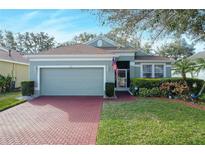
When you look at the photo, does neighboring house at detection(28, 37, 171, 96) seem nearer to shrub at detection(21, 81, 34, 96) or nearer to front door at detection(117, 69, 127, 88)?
shrub at detection(21, 81, 34, 96)

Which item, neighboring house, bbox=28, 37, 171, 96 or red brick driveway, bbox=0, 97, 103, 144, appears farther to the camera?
neighboring house, bbox=28, 37, 171, 96

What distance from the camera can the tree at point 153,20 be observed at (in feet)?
27.0

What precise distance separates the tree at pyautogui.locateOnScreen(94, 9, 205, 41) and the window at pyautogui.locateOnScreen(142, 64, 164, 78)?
10.2 metres

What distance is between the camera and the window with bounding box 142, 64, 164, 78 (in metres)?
20.0

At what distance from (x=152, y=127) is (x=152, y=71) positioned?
13.4 m

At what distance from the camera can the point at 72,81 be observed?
15.9 meters

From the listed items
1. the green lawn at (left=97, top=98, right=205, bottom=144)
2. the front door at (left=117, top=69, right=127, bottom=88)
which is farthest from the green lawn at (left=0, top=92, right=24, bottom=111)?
the front door at (left=117, top=69, right=127, bottom=88)

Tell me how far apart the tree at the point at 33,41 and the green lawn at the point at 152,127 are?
34.7m

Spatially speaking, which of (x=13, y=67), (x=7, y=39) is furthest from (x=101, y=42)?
(x=7, y=39)

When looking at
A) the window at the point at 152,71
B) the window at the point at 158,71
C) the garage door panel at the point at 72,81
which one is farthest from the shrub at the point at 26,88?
the window at the point at 158,71

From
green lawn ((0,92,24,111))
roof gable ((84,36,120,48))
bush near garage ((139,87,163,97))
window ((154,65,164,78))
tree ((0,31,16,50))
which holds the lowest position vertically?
green lawn ((0,92,24,111))

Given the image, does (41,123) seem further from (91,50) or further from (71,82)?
(91,50)

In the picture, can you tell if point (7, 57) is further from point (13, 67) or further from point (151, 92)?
point (151, 92)
